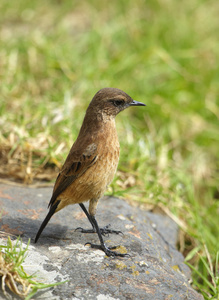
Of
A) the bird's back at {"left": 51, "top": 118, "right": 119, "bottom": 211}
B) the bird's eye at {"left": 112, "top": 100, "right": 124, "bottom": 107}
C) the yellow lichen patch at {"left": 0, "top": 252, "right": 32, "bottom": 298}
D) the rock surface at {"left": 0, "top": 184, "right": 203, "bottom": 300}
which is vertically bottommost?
the rock surface at {"left": 0, "top": 184, "right": 203, "bottom": 300}

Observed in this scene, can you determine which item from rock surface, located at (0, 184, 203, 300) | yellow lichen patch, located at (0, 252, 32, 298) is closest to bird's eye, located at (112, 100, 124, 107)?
rock surface, located at (0, 184, 203, 300)

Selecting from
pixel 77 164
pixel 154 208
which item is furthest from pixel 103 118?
pixel 154 208

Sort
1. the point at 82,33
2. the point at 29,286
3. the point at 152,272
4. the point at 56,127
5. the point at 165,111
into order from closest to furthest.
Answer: the point at 29,286 → the point at 152,272 → the point at 56,127 → the point at 165,111 → the point at 82,33

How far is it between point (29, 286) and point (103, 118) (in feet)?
5.50

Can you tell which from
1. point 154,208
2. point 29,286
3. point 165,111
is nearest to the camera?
point 29,286

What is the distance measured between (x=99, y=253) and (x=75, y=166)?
80 cm

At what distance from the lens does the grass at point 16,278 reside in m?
3.17

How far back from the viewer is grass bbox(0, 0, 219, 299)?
569 cm

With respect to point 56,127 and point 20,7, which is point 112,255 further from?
point 20,7

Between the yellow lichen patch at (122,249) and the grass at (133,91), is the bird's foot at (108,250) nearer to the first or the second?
the yellow lichen patch at (122,249)

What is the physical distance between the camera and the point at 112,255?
381 centimetres

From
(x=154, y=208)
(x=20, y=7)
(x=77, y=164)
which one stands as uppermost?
(x=20, y=7)

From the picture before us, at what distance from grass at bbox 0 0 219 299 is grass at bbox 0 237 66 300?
203 centimetres

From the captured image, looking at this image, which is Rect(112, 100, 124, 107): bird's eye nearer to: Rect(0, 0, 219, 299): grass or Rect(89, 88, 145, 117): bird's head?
Rect(89, 88, 145, 117): bird's head
